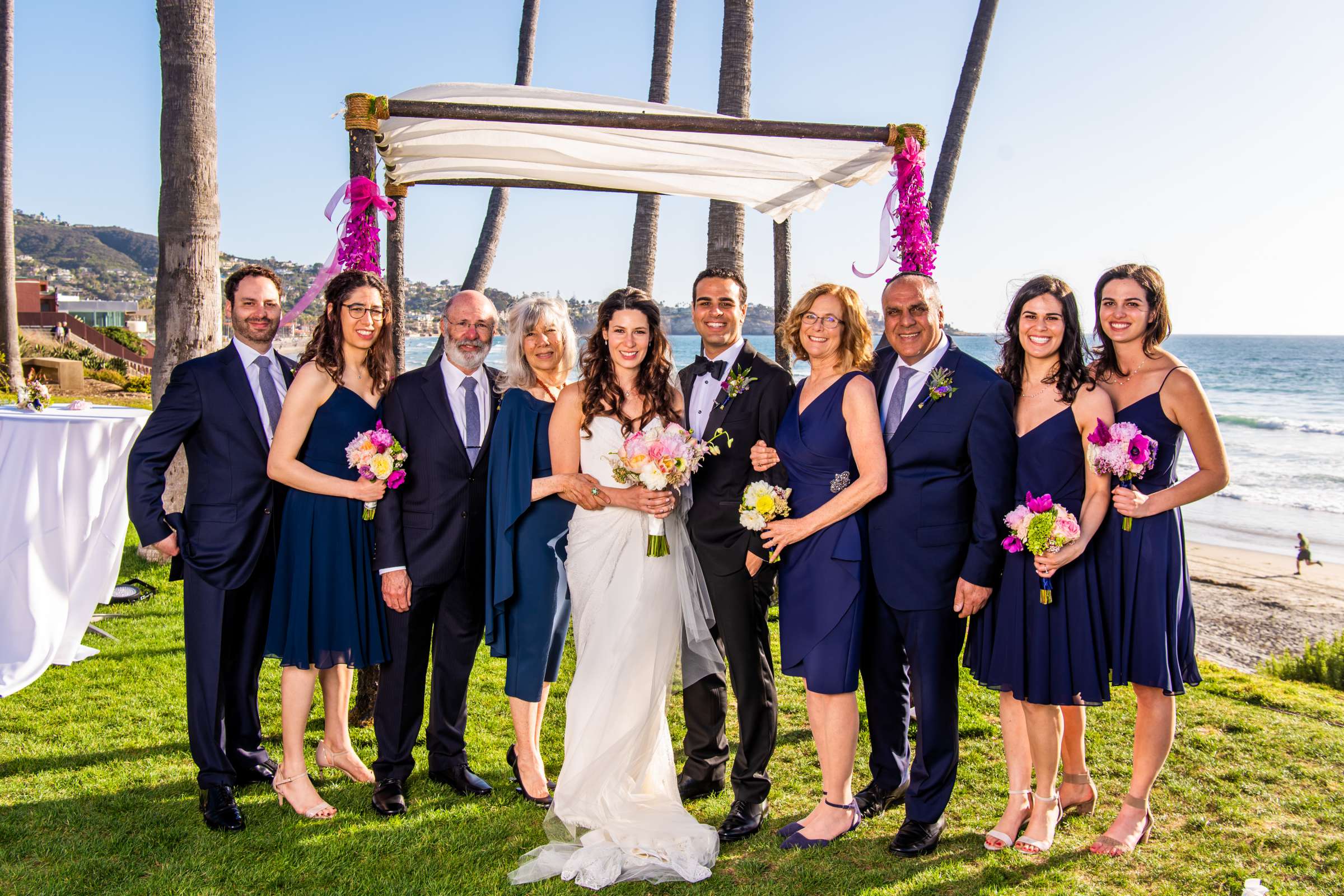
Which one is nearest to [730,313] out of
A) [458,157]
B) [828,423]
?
[828,423]

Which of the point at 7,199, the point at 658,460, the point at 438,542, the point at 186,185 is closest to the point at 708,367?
the point at 658,460

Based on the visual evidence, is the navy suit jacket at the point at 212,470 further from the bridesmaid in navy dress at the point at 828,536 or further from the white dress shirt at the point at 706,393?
the bridesmaid in navy dress at the point at 828,536

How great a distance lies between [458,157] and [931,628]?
A: 13.7ft

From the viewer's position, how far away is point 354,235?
16.3 ft

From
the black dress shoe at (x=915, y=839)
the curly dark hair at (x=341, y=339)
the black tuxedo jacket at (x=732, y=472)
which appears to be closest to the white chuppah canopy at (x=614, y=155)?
the curly dark hair at (x=341, y=339)

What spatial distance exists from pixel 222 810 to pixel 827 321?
11.9 feet

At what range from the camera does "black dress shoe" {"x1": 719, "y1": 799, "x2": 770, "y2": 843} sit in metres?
4.29

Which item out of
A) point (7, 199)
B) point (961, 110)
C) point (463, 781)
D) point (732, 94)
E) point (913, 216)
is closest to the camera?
point (463, 781)

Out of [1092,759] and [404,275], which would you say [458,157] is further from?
[1092,759]

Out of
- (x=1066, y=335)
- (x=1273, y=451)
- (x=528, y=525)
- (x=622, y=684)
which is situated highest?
(x=1066, y=335)

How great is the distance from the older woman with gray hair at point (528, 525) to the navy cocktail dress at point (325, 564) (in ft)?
1.81

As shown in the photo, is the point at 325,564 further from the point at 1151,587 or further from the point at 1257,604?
the point at 1257,604

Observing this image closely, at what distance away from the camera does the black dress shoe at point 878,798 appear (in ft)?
15.0

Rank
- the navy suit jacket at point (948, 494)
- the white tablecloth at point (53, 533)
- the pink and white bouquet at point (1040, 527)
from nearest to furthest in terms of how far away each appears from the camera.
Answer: the pink and white bouquet at point (1040, 527) < the navy suit jacket at point (948, 494) < the white tablecloth at point (53, 533)
